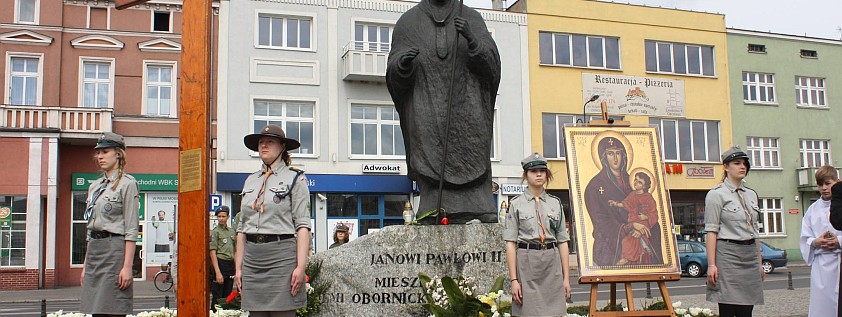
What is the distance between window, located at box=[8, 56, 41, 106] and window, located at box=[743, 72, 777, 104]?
25488 mm

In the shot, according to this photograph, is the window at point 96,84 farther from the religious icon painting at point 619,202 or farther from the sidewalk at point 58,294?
the religious icon painting at point 619,202

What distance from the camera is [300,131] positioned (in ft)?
82.2

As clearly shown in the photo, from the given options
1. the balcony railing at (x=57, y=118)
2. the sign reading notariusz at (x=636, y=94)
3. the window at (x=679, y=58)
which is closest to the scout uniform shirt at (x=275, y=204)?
the balcony railing at (x=57, y=118)

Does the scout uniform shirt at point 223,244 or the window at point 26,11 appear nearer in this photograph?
the scout uniform shirt at point 223,244

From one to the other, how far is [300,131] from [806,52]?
21.6 m

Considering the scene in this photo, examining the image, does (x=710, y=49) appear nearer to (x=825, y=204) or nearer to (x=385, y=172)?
(x=385, y=172)

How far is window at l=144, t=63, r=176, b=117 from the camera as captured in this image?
24031 millimetres

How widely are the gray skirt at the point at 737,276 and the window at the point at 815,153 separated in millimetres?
28479

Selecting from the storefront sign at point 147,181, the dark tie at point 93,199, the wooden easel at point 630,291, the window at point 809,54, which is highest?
the window at point 809,54

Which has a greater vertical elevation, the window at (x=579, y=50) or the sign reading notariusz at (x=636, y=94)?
the window at (x=579, y=50)

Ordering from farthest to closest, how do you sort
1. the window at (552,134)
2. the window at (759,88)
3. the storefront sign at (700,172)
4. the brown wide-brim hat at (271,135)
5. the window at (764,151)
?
1. the window at (759,88)
2. the window at (764,151)
3. the storefront sign at (700,172)
4. the window at (552,134)
5. the brown wide-brim hat at (271,135)

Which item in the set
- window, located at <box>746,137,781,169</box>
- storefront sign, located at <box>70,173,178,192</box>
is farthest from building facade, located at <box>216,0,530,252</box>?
window, located at <box>746,137,781,169</box>

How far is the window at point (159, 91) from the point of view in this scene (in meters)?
24.0

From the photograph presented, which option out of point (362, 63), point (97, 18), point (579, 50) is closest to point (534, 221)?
point (362, 63)
